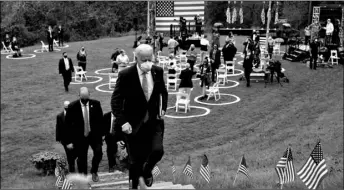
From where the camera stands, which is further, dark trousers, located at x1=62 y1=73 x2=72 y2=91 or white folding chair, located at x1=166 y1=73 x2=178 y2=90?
white folding chair, located at x1=166 y1=73 x2=178 y2=90

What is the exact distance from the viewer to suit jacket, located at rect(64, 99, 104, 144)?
8980 mm

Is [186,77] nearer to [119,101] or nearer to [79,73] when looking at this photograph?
[79,73]

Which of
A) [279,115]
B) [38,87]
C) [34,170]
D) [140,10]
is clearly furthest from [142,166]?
[140,10]

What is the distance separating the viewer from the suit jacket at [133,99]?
5973 millimetres

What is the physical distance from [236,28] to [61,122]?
38551 mm

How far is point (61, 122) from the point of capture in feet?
33.7

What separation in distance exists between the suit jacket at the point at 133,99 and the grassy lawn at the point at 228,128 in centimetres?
365

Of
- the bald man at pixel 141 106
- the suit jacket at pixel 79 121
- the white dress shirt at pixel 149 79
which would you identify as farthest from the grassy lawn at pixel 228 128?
the white dress shirt at pixel 149 79

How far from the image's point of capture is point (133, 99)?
602 centimetres

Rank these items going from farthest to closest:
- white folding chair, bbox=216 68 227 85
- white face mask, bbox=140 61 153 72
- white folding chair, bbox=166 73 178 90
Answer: white folding chair, bbox=216 68 227 85 → white folding chair, bbox=166 73 178 90 → white face mask, bbox=140 61 153 72

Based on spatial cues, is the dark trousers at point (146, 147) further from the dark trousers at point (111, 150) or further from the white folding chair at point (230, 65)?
the white folding chair at point (230, 65)

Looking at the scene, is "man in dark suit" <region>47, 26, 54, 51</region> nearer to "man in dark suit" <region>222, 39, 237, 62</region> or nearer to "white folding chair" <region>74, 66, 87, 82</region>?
"white folding chair" <region>74, 66, 87, 82</region>

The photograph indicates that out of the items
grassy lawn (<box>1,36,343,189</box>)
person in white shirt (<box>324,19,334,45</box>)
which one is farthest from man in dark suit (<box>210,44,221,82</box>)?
person in white shirt (<box>324,19,334,45</box>)

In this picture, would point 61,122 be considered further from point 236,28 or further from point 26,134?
point 236,28
